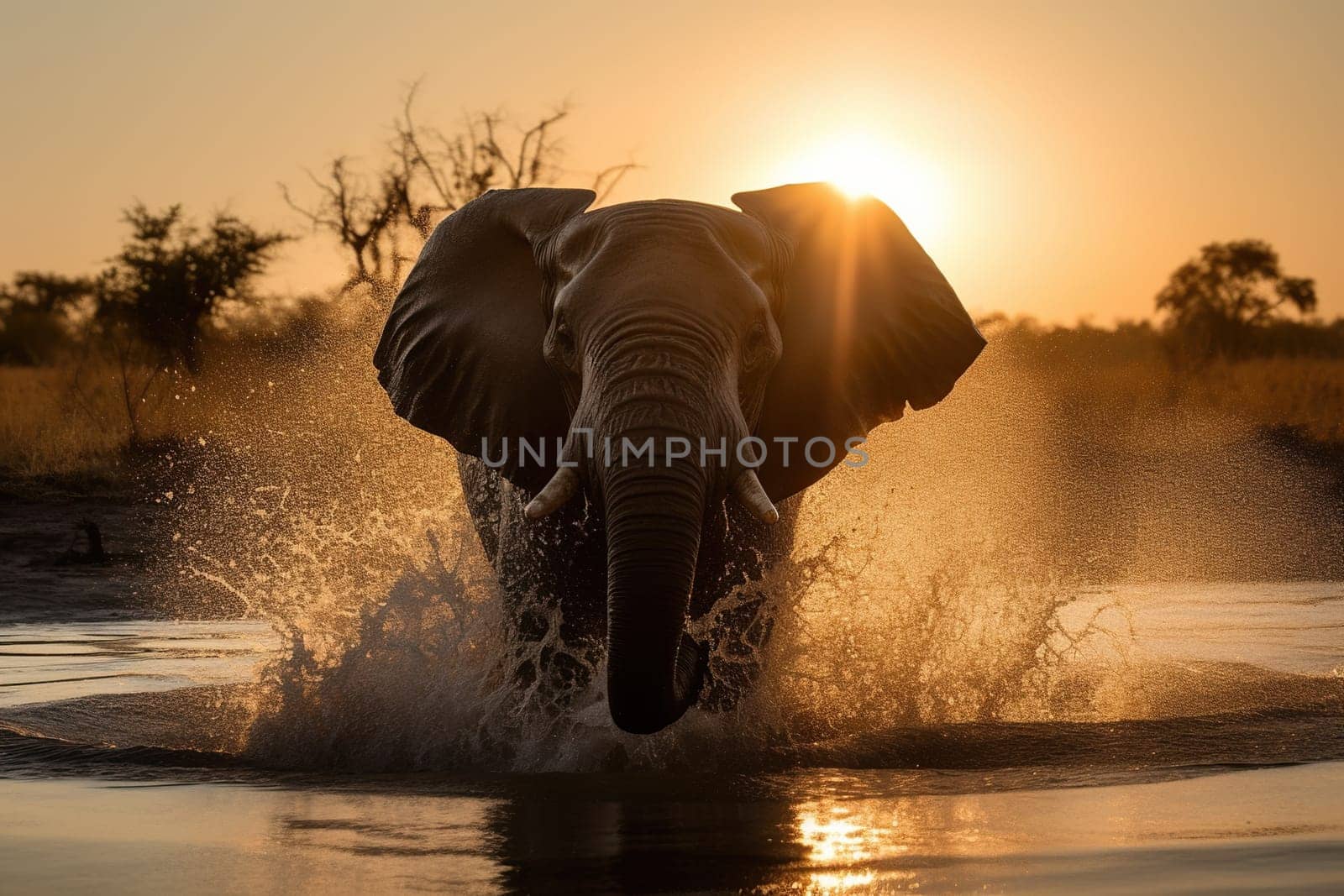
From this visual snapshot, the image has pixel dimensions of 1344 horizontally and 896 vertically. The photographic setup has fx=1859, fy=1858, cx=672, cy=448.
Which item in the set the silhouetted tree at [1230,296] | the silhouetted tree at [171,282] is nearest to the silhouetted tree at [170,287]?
the silhouetted tree at [171,282]

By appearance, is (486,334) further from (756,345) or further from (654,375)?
(654,375)

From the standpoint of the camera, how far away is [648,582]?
496 cm

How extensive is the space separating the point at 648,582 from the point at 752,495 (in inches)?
20.7

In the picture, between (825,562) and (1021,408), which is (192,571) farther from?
(1021,408)

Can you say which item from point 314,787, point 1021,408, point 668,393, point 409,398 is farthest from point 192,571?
point 1021,408

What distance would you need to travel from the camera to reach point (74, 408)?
1988 centimetres

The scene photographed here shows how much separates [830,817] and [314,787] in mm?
1666

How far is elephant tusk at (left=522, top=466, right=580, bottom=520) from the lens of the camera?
5.28m

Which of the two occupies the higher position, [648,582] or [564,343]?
[564,343]

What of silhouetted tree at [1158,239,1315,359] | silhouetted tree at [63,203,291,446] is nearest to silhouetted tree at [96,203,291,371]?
silhouetted tree at [63,203,291,446]

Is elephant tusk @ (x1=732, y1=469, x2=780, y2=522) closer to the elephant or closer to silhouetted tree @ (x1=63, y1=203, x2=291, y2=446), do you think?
the elephant

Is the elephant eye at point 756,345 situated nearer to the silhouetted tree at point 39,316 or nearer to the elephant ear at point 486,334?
the elephant ear at point 486,334

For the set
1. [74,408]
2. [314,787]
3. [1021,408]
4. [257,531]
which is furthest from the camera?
[1021,408]

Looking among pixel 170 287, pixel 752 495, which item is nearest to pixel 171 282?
pixel 170 287
